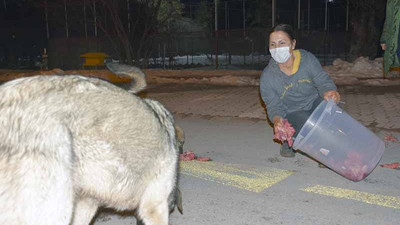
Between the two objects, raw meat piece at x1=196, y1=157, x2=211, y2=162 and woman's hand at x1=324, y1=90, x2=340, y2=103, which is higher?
woman's hand at x1=324, y1=90, x2=340, y2=103

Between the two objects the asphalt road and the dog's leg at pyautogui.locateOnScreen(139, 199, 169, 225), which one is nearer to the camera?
the dog's leg at pyautogui.locateOnScreen(139, 199, 169, 225)

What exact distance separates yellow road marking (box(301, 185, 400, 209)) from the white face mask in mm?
1526

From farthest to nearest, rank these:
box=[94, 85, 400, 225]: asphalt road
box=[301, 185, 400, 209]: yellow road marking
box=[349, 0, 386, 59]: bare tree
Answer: box=[349, 0, 386, 59]: bare tree, box=[301, 185, 400, 209]: yellow road marking, box=[94, 85, 400, 225]: asphalt road

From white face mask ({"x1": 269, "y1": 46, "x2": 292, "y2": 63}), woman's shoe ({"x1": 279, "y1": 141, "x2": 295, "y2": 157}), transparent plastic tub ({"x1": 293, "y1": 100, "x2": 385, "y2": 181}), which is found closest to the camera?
transparent plastic tub ({"x1": 293, "y1": 100, "x2": 385, "y2": 181})

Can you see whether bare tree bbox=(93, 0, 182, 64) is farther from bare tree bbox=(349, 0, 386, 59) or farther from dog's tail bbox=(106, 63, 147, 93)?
dog's tail bbox=(106, 63, 147, 93)

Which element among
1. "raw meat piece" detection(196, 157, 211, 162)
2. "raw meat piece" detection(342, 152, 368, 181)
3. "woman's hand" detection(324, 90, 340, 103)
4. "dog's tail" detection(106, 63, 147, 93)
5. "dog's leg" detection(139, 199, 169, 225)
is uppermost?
"dog's tail" detection(106, 63, 147, 93)

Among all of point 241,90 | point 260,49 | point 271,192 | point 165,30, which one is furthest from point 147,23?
point 271,192

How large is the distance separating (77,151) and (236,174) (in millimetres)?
3156

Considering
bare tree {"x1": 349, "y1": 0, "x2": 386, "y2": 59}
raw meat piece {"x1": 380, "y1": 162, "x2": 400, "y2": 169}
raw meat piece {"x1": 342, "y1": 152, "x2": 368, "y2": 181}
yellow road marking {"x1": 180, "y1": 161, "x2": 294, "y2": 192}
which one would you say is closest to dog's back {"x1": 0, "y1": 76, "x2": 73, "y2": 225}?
yellow road marking {"x1": 180, "y1": 161, "x2": 294, "y2": 192}

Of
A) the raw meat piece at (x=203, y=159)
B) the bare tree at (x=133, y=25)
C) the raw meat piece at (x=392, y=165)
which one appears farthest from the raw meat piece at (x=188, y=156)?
the bare tree at (x=133, y=25)

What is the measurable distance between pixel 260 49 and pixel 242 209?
22.1 meters

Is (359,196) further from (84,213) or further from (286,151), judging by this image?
(84,213)

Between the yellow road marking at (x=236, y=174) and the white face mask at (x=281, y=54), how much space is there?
1.33m

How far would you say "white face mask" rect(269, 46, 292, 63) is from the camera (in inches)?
192
